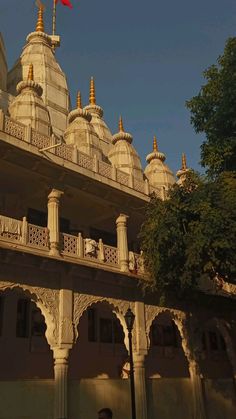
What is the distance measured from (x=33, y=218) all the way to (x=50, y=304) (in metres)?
4.89

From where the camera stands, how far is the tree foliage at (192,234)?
15820 millimetres

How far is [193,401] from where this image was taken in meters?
19.6

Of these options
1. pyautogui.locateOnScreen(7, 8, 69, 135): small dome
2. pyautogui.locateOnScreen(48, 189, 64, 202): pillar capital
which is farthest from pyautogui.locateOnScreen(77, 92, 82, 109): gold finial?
pyautogui.locateOnScreen(48, 189, 64, 202): pillar capital

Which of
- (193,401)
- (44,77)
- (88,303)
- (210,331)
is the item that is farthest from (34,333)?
(44,77)

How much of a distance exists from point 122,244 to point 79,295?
340cm

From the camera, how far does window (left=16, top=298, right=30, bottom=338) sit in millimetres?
17531

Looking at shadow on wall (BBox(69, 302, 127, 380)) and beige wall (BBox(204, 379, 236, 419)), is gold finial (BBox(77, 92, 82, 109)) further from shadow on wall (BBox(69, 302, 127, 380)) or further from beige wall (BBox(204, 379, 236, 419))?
beige wall (BBox(204, 379, 236, 419))

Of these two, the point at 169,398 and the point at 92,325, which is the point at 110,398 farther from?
the point at 92,325

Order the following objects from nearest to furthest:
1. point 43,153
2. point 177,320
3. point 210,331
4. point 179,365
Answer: point 43,153, point 177,320, point 179,365, point 210,331

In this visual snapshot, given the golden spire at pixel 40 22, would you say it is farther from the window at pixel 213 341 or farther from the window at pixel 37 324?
the window at pixel 213 341

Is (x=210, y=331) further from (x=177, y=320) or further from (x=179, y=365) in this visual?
(x=177, y=320)

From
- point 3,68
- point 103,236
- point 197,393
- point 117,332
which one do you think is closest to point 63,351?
point 117,332

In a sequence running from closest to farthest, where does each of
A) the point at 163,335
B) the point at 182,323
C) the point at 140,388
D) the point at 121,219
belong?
the point at 140,388 → the point at 121,219 → the point at 182,323 → the point at 163,335

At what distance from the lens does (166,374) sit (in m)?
23.9
